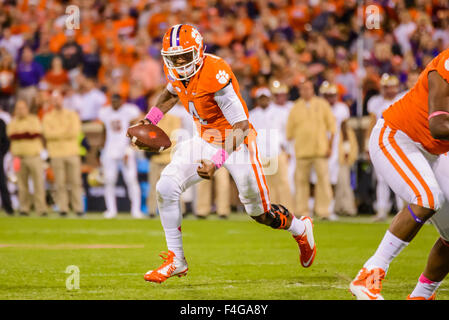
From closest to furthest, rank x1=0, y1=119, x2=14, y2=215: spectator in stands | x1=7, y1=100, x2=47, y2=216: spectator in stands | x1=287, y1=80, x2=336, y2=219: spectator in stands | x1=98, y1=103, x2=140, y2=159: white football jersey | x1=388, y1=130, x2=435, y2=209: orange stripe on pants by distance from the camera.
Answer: x1=388, y1=130, x2=435, y2=209: orange stripe on pants
x1=287, y1=80, x2=336, y2=219: spectator in stands
x1=98, y1=103, x2=140, y2=159: white football jersey
x1=7, y1=100, x2=47, y2=216: spectator in stands
x1=0, y1=119, x2=14, y2=215: spectator in stands

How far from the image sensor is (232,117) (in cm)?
573

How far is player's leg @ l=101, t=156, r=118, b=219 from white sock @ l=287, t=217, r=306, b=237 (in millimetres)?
6626

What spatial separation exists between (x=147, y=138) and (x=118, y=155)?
676cm

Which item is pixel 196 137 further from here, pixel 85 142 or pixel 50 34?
pixel 50 34

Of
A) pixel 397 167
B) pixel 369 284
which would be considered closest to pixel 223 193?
pixel 397 167

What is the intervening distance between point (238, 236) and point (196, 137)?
3.69 metres

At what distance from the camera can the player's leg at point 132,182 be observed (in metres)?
12.5

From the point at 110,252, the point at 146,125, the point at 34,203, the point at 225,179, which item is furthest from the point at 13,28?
the point at 146,125

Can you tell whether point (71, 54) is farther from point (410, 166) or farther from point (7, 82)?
point (410, 166)

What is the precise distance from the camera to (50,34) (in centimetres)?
1578

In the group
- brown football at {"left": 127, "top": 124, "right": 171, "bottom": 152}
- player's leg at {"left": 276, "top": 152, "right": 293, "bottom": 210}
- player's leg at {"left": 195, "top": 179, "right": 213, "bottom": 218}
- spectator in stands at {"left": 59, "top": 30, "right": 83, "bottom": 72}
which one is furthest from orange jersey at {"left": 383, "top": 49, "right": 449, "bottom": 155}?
spectator in stands at {"left": 59, "top": 30, "right": 83, "bottom": 72}

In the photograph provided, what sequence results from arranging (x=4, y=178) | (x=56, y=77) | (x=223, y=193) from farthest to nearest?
(x=56, y=77) < (x=4, y=178) < (x=223, y=193)

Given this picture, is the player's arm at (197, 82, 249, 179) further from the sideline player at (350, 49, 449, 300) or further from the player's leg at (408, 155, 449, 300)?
the player's leg at (408, 155, 449, 300)

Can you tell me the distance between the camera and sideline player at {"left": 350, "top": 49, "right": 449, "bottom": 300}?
4.54 metres
